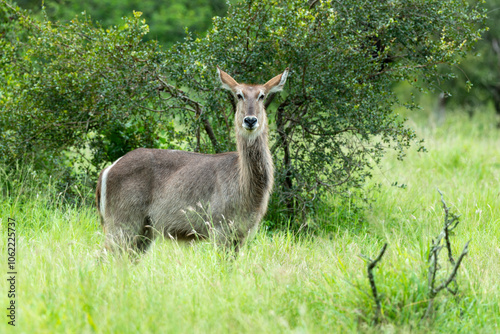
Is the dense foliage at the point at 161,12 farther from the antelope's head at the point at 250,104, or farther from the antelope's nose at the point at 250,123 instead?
the antelope's nose at the point at 250,123

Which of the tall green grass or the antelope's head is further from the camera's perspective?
the antelope's head

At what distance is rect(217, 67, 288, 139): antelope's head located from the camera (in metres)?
4.70

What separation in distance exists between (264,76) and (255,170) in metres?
1.59

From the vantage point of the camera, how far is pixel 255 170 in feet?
15.6

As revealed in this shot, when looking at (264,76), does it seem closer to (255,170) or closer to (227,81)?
(227,81)

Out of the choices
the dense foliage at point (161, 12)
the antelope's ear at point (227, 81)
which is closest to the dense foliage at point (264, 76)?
the antelope's ear at point (227, 81)

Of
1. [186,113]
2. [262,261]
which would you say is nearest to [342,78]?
[186,113]

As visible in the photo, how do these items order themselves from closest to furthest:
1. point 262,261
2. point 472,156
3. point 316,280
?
point 316,280
point 262,261
point 472,156

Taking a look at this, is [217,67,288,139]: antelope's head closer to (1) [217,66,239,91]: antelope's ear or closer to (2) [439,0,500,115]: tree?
(1) [217,66,239,91]: antelope's ear

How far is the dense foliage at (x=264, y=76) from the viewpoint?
18.1ft

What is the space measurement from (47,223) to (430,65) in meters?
4.11

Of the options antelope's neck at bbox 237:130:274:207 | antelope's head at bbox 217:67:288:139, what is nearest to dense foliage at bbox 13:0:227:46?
antelope's head at bbox 217:67:288:139

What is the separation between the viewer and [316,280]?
3627 mm

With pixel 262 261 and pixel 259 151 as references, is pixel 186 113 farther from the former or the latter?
pixel 262 261
